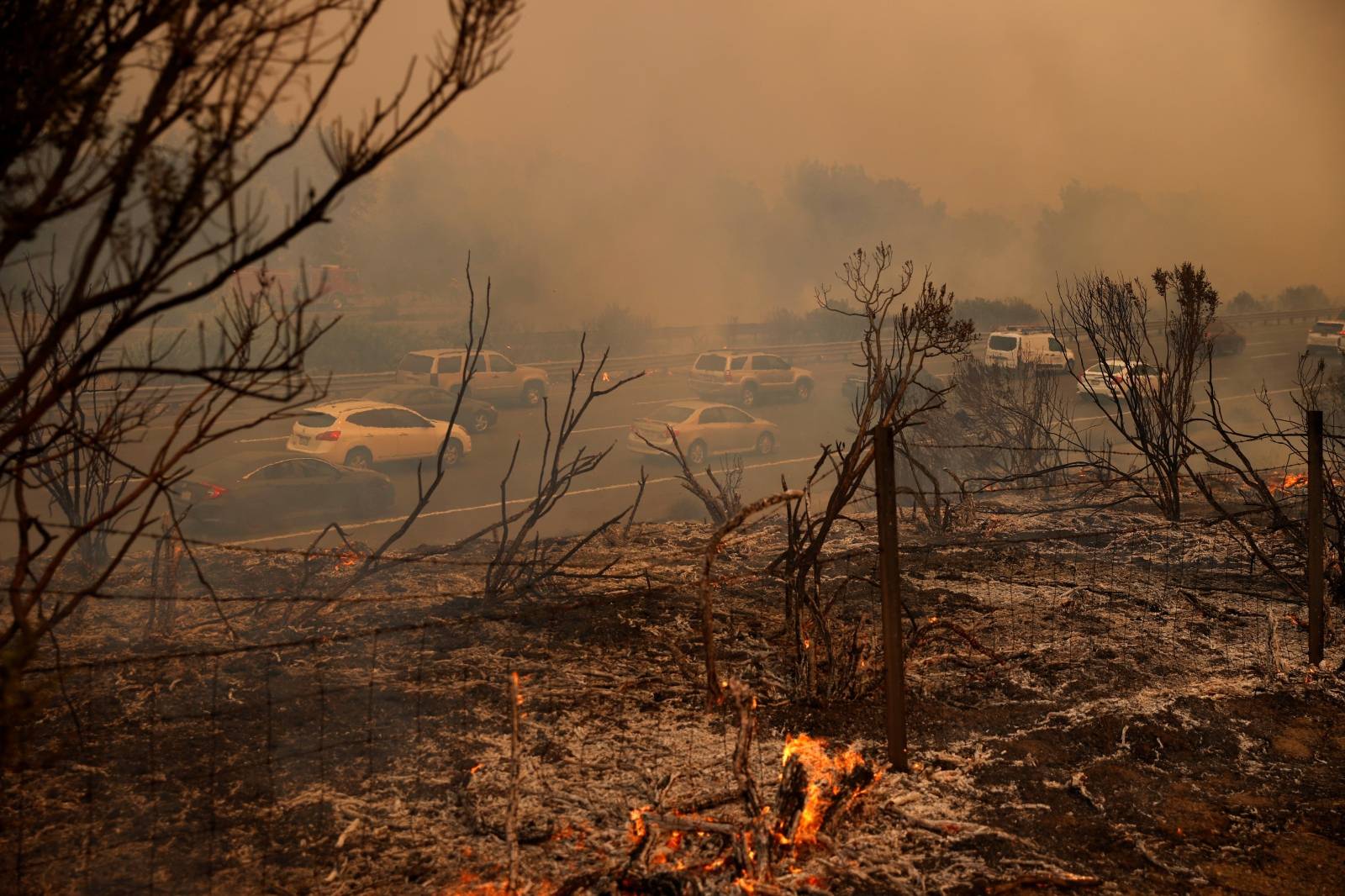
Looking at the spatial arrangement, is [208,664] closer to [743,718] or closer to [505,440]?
[743,718]

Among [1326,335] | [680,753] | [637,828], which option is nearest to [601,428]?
[680,753]

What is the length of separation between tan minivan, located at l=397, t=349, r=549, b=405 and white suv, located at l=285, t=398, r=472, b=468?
4.38 meters

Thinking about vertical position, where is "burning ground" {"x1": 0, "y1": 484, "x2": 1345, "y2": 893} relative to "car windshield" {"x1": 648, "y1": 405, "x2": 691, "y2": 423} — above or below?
below

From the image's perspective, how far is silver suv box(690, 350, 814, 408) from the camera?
2895 cm

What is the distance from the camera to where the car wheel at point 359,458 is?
63.3 feet

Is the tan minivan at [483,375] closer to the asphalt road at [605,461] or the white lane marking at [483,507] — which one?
the asphalt road at [605,461]

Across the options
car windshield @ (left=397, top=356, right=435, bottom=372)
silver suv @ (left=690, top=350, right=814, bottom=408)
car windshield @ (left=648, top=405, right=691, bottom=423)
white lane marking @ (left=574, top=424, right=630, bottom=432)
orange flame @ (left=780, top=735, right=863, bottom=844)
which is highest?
car windshield @ (left=397, top=356, right=435, bottom=372)

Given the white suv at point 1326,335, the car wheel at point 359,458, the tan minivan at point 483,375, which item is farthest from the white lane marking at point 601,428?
the white suv at point 1326,335

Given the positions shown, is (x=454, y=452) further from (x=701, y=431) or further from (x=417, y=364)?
(x=417, y=364)

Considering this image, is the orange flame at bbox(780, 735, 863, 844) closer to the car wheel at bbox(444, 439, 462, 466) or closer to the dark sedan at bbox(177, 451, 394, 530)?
the dark sedan at bbox(177, 451, 394, 530)

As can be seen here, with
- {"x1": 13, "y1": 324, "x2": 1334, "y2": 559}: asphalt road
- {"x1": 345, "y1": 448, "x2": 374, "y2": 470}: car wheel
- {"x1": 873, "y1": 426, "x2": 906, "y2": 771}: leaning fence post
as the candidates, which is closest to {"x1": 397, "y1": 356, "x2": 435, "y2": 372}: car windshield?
{"x1": 13, "y1": 324, "x2": 1334, "y2": 559}: asphalt road

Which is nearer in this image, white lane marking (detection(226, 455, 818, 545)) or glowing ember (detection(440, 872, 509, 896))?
glowing ember (detection(440, 872, 509, 896))

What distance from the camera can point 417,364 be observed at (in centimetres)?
2569

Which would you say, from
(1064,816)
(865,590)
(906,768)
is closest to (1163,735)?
(1064,816)
